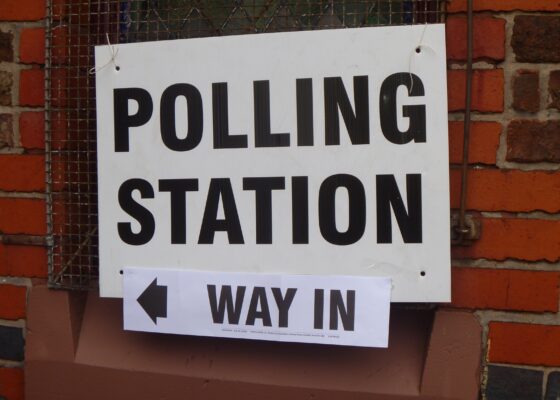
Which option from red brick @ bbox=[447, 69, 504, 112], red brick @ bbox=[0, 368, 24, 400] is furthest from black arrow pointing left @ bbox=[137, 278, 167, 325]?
red brick @ bbox=[447, 69, 504, 112]

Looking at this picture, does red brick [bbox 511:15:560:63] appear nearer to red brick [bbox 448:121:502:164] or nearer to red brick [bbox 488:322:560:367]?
red brick [bbox 448:121:502:164]

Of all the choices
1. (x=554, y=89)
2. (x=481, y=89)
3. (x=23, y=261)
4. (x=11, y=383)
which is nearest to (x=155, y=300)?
(x=23, y=261)

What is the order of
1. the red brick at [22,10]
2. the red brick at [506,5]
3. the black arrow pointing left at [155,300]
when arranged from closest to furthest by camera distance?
the red brick at [506,5] < the black arrow pointing left at [155,300] < the red brick at [22,10]

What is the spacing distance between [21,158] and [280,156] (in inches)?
27.1

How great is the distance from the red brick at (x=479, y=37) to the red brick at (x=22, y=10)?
0.99m

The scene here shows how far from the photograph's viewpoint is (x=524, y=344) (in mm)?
1229

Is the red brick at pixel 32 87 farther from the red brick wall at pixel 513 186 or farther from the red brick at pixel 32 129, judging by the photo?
the red brick wall at pixel 513 186

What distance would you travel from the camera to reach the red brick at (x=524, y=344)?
1.22 metres

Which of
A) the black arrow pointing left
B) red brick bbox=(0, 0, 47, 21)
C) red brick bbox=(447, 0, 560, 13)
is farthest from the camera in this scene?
red brick bbox=(0, 0, 47, 21)

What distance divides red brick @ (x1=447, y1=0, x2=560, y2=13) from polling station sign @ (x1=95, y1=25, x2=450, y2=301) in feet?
0.27

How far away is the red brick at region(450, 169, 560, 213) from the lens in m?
1.20

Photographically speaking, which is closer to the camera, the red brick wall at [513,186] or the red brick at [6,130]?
the red brick wall at [513,186]

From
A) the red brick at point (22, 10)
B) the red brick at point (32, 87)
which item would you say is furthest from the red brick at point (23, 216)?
the red brick at point (22, 10)

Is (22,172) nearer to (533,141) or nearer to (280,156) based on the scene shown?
(280,156)
